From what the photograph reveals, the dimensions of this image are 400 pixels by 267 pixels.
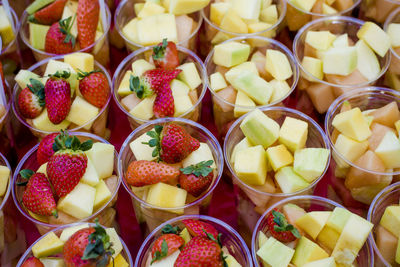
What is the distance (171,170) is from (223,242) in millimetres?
239

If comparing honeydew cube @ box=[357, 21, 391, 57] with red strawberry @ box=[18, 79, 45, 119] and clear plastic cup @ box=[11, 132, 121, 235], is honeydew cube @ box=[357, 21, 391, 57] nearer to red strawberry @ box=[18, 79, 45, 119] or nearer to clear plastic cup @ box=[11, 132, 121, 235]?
clear plastic cup @ box=[11, 132, 121, 235]

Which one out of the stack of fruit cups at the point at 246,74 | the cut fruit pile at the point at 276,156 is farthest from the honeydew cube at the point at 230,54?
the cut fruit pile at the point at 276,156

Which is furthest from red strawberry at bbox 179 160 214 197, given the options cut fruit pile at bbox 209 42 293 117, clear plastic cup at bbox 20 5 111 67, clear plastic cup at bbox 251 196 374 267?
clear plastic cup at bbox 20 5 111 67

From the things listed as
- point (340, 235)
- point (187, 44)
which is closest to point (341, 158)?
point (340, 235)

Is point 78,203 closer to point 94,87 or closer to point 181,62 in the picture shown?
point 94,87

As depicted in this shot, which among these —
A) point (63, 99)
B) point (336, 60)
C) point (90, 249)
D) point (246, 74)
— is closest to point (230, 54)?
point (246, 74)

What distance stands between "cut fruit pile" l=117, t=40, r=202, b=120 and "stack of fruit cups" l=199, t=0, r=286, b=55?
0.70 ft

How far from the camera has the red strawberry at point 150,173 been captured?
1298 millimetres

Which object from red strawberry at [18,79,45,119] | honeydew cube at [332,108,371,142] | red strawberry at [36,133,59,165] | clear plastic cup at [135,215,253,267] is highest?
honeydew cube at [332,108,371,142]

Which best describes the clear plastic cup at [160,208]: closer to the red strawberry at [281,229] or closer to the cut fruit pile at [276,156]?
the cut fruit pile at [276,156]

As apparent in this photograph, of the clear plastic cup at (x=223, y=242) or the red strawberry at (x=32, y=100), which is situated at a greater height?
the red strawberry at (x=32, y=100)

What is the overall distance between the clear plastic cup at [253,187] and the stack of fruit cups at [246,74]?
0.16 feet

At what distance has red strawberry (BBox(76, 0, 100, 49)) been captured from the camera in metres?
1.68

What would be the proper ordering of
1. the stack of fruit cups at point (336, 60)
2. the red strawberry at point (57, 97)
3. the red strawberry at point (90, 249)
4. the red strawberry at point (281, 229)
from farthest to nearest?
the stack of fruit cups at point (336, 60) < the red strawberry at point (57, 97) < the red strawberry at point (281, 229) < the red strawberry at point (90, 249)
